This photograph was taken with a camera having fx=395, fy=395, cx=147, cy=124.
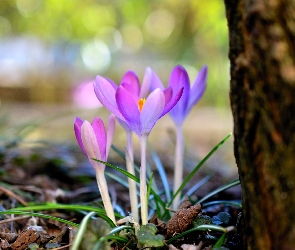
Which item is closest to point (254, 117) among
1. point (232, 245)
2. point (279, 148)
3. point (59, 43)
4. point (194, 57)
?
point (279, 148)

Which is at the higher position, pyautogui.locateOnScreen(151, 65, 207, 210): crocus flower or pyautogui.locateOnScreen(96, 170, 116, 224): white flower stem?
pyautogui.locateOnScreen(151, 65, 207, 210): crocus flower

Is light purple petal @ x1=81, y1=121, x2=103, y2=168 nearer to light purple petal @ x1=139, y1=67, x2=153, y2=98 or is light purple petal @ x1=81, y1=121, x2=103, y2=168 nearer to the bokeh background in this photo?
light purple petal @ x1=139, y1=67, x2=153, y2=98

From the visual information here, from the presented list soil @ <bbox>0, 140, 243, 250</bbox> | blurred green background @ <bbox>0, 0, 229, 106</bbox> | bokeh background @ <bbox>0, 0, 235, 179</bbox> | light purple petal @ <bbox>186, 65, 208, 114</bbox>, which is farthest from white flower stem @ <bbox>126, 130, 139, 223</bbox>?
blurred green background @ <bbox>0, 0, 229, 106</bbox>

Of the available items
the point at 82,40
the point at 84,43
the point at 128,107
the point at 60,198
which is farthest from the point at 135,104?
the point at 82,40

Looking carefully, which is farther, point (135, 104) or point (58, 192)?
point (58, 192)

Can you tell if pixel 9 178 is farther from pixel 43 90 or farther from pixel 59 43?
pixel 59 43

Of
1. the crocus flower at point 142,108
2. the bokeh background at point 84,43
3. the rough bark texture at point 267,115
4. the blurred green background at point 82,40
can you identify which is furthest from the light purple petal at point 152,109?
the blurred green background at point 82,40

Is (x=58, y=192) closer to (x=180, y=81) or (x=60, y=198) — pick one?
(x=60, y=198)
